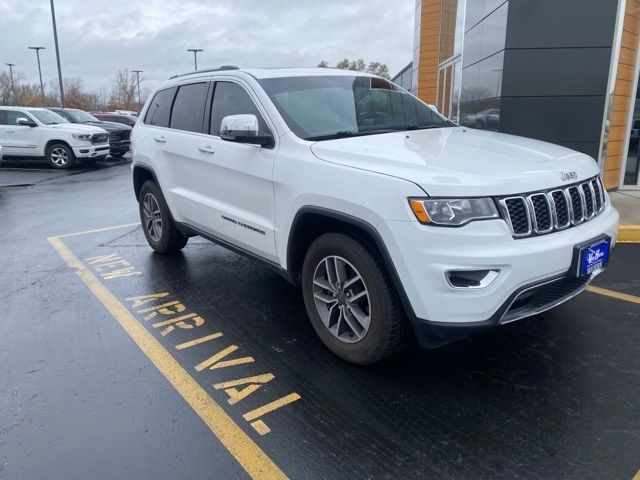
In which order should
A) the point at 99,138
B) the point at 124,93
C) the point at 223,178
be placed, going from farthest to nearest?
the point at 124,93
the point at 99,138
the point at 223,178

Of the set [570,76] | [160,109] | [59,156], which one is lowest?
[59,156]

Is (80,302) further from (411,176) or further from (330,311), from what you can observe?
(411,176)

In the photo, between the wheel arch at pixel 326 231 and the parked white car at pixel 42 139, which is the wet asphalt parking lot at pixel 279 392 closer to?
the wheel arch at pixel 326 231

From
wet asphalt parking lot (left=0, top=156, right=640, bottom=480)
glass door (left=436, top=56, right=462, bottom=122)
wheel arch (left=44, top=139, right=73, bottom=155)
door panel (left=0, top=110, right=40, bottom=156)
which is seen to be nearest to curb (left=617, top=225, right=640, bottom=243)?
wet asphalt parking lot (left=0, top=156, right=640, bottom=480)

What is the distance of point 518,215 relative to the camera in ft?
9.04

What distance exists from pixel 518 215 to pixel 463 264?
441 millimetres

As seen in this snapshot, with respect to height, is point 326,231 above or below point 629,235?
above

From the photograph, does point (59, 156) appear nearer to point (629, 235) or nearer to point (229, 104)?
point (229, 104)

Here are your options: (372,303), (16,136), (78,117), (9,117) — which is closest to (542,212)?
(372,303)

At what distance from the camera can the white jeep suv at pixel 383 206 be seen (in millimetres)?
2672

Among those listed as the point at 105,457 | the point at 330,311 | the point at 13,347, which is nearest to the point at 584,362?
the point at 330,311

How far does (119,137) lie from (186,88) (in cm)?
1384

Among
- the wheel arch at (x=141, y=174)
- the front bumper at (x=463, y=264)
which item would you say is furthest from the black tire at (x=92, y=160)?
the front bumper at (x=463, y=264)

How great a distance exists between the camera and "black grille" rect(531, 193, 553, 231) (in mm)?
2830
